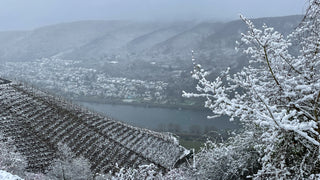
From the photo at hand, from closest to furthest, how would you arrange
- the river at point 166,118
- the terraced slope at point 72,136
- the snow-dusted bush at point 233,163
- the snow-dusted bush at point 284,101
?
1. the snow-dusted bush at point 284,101
2. the snow-dusted bush at point 233,163
3. the terraced slope at point 72,136
4. the river at point 166,118

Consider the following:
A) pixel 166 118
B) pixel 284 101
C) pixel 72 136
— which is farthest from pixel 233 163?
pixel 166 118

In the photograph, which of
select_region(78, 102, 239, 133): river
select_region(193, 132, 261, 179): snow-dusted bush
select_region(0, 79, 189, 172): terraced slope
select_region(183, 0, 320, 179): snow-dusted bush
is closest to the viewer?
select_region(183, 0, 320, 179): snow-dusted bush

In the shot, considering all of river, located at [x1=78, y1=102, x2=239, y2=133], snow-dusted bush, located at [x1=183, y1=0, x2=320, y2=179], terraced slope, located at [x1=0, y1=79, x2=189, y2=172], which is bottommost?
river, located at [x1=78, y1=102, x2=239, y2=133]

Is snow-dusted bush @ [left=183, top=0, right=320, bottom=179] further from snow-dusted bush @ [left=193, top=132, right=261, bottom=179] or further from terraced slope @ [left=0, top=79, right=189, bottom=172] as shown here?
terraced slope @ [left=0, top=79, right=189, bottom=172]

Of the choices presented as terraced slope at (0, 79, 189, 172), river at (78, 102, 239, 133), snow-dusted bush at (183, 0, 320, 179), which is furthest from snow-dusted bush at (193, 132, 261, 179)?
river at (78, 102, 239, 133)

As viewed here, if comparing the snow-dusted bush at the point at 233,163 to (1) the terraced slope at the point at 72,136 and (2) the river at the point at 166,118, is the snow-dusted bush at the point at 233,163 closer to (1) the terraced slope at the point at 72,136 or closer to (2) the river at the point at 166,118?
(1) the terraced slope at the point at 72,136

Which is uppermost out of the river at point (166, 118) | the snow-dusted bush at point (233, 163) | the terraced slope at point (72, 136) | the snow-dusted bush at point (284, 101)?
the snow-dusted bush at point (284, 101)

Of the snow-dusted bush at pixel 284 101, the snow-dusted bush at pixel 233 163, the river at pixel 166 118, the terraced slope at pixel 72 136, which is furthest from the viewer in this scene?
A: the river at pixel 166 118

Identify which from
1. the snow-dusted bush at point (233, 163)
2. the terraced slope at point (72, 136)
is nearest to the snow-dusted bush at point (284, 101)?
the snow-dusted bush at point (233, 163)

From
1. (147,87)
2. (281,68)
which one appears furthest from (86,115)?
(147,87)
